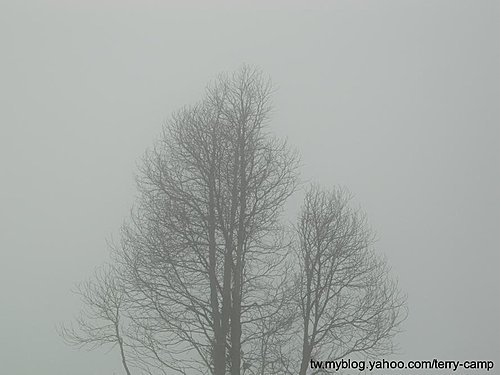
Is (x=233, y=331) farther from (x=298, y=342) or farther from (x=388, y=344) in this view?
(x=388, y=344)

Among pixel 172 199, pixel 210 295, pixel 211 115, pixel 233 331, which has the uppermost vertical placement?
pixel 211 115

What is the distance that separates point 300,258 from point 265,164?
2.89 metres

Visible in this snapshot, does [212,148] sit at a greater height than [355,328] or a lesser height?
greater

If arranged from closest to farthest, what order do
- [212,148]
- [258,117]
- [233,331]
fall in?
[233,331], [212,148], [258,117]

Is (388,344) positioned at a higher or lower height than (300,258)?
lower

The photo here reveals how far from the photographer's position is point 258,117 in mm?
15102

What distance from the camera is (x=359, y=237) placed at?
14.9 meters

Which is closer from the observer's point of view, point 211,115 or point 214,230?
point 214,230

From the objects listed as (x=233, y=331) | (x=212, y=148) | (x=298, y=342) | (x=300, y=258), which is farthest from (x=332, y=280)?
(x=212, y=148)

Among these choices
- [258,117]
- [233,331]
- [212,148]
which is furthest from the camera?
[258,117]

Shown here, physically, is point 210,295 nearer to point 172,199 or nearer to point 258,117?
point 172,199

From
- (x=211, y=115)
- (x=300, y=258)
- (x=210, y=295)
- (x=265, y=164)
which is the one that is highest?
(x=211, y=115)

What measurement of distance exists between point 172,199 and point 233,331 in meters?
3.76

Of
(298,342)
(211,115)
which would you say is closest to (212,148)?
(211,115)
